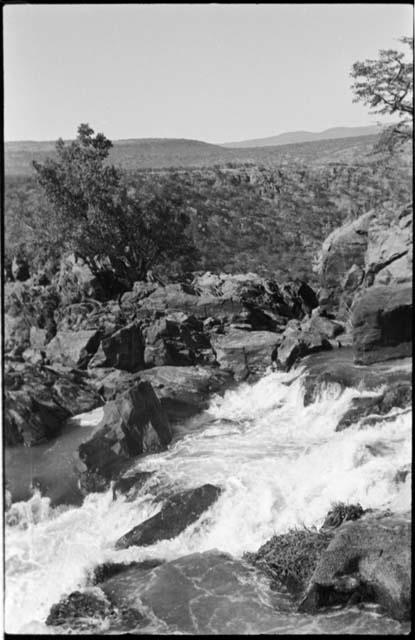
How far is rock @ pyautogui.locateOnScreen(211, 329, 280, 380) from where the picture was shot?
10234 millimetres

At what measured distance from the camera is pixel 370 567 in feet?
28.6

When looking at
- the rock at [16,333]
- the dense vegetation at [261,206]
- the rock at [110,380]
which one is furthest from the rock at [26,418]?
the dense vegetation at [261,206]

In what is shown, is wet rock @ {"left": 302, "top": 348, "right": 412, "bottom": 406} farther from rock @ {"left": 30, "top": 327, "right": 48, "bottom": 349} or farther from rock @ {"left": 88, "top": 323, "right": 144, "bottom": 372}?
rock @ {"left": 30, "top": 327, "right": 48, "bottom": 349}

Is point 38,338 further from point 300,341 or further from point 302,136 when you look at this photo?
point 302,136

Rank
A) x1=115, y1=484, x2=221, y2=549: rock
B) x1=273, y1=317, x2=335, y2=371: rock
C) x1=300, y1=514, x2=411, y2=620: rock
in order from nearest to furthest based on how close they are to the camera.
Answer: x1=300, y1=514, x2=411, y2=620: rock < x1=115, y1=484, x2=221, y2=549: rock < x1=273, y1=317, x2=335, y2=371: rock

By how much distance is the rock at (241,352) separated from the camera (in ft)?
33.6

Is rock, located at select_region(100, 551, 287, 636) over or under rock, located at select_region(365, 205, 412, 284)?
under

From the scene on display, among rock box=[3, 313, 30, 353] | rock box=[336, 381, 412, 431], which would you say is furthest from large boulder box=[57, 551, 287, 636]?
rock box=[3, 313, 30, 353]

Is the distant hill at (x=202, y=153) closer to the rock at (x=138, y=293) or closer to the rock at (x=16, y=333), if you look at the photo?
the rock at (x=138, y=293)

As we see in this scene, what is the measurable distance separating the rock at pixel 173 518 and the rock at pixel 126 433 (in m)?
0.68

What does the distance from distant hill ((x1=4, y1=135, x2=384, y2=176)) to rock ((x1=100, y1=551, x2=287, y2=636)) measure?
4.57 metres

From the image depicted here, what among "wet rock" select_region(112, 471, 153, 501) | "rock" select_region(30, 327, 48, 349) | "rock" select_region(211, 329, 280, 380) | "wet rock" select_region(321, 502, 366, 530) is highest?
"rock" select_region(30, 327, 48, 349)

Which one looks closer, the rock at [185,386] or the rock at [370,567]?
the rock at [370,567]

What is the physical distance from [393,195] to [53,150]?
13.0 feet
